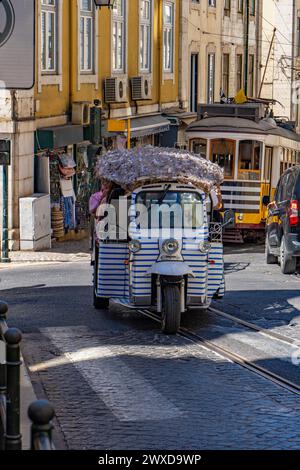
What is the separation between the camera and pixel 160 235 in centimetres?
1345

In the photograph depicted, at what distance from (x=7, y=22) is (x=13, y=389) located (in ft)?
7.39

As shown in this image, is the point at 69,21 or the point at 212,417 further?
the point at 69,21

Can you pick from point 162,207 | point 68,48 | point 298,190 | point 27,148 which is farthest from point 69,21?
point 162,207

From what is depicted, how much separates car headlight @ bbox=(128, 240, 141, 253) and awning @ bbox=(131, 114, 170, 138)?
1852 cm

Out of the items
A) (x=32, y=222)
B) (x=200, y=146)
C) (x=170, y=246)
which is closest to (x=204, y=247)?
(x=170, y=246)

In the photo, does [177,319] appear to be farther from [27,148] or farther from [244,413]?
[27,148]

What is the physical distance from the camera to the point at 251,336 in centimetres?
1310

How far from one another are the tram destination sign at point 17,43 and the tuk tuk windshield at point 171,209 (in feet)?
24.9

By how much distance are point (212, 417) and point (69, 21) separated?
19220 mm

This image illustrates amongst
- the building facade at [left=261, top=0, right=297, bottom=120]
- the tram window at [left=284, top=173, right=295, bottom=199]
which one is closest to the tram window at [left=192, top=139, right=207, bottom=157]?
the tram window at [left=284, top=173, right=295, bottom=199]

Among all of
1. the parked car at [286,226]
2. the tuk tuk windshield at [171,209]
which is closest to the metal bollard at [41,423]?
the tuk tuk windshield at [171,209]

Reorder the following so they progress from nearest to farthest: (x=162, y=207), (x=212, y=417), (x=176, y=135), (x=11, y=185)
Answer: (x=212, y=417) < (x=162, y=207) < (x=11, y=185) < (x=176, y=135)

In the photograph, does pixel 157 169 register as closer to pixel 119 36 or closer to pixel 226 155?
pixel 226 155

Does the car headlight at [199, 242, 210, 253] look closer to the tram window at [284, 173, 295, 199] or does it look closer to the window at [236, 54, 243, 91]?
the tram window at [284, 173, 295, 199]
